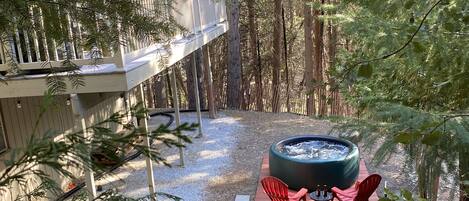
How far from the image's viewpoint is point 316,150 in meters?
8.40

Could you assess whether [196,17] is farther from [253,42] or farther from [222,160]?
[253,42]

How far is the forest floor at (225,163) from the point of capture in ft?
25.6

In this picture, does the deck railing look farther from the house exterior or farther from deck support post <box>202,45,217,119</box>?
deck support post <box>202,45,217,119</box>

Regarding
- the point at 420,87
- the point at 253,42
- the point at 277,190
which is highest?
the point at 253,42

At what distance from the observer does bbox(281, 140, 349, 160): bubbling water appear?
798 cm

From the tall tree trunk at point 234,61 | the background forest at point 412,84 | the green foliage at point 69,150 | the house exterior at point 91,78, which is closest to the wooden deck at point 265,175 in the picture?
the background forest at point 412,84

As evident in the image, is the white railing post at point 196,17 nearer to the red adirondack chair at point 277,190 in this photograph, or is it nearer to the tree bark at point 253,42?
the red adirondack chair at point 277,190

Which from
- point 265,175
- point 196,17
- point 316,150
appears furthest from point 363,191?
point 196,17

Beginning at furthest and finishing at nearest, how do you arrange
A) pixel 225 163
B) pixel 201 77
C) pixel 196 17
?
pixel 201 77 < pixel 225 163 < pixel 196 17

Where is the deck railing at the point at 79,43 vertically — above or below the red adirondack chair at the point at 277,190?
above

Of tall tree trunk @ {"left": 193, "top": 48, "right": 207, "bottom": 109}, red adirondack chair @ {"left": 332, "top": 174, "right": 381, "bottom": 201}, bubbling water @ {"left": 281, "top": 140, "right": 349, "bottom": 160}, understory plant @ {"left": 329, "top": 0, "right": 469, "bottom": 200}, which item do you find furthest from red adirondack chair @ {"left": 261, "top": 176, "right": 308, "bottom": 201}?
tall tree trunk @ {"left": 193, "top": 48, "right": 207, "bottom": 109}

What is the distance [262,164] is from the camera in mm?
8844

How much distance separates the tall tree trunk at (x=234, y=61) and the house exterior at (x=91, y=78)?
232 cm

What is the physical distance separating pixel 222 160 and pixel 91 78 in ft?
15.7
